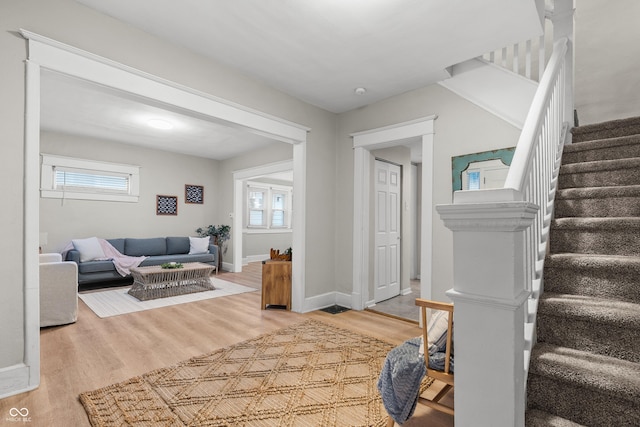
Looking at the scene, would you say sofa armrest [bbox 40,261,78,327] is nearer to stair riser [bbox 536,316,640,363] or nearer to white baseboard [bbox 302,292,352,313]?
white baseboard [bbox 302,292,352,313]

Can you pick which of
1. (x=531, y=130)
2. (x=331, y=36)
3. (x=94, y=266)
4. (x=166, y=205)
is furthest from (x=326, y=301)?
(x=166, y=205)

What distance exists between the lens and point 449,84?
11.1 feet

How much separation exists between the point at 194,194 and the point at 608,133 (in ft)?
23.5

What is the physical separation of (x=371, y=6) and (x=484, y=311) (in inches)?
89.3

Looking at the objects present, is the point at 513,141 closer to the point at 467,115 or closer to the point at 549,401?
the point at 467,115

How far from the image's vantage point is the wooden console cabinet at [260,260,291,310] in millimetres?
4168

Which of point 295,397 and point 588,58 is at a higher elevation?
point 588,58

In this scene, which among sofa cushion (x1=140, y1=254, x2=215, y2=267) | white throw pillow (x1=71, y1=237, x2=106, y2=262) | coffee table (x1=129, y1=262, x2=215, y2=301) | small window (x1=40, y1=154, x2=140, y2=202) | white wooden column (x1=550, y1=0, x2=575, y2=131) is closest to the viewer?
white wooden column (x1=550, y1=0, x2=575, y2=131)

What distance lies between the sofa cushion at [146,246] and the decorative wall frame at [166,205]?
25.3 inches

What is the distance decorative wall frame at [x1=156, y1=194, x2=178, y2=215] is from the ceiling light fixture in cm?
214

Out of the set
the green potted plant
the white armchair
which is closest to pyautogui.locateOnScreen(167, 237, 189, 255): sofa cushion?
the green potted plant

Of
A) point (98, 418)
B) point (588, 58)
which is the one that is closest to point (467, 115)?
point (588, 58)

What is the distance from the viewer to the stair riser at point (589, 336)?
1248 millimetres

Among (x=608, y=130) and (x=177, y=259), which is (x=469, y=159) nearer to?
(x=608, y=130)
